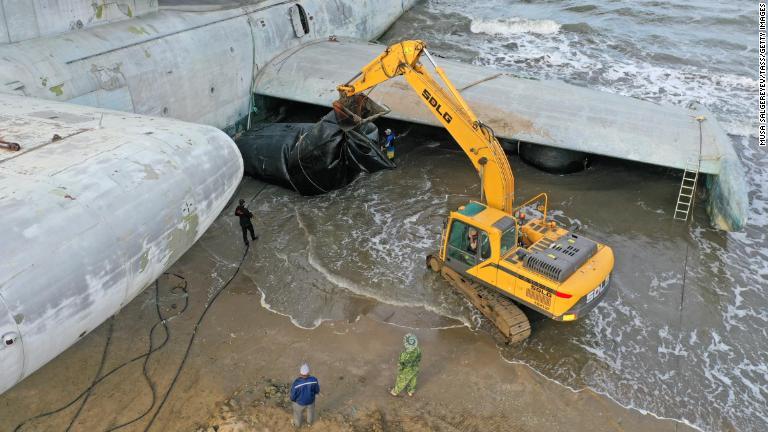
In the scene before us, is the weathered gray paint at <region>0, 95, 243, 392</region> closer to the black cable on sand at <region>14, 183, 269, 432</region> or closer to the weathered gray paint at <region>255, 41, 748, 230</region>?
the black cable on sand at <region>14, 183, 269, 432</region>

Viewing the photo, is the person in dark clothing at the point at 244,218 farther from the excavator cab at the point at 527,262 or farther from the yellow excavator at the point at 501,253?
the excavator cab at the point at 527,262

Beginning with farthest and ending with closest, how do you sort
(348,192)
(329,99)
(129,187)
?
(329,99) → (348,192) → (129,187)

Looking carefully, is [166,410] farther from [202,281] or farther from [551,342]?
[551,342]

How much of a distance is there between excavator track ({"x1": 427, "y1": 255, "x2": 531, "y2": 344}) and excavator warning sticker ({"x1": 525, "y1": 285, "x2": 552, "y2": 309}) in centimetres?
40

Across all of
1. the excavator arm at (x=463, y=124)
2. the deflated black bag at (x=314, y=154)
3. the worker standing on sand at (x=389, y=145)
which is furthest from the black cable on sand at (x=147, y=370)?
the worker standing on sand at (x=389, y=145)

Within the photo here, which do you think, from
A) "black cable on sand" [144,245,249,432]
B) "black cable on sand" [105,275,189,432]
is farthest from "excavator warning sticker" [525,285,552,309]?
"black cable on sand" [105,275,189,432]

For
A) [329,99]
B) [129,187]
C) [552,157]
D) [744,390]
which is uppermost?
[129,187]

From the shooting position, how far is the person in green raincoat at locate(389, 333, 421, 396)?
759 centimetres

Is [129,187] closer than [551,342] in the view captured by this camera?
Yes

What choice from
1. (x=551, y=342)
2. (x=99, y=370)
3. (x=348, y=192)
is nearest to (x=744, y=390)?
(x=551, y=342)

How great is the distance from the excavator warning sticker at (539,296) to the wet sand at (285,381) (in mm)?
978

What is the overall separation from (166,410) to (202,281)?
2.98 metres

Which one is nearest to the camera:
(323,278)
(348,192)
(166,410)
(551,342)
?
(166,410)

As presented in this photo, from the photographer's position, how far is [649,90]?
19.1 meters
